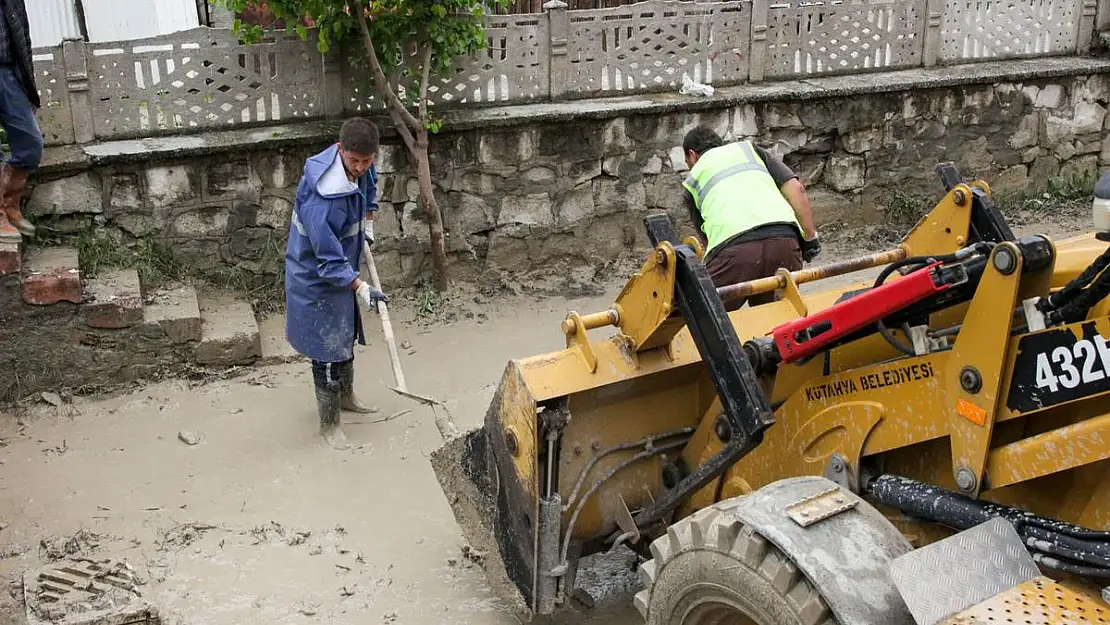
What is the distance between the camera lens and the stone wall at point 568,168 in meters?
6.60

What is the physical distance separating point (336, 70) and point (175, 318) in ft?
6.48

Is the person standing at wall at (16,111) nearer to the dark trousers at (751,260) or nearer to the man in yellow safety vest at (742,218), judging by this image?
the man in yellow safety vest at (742,218)

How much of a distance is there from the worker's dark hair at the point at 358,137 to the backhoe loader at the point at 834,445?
1711 mm

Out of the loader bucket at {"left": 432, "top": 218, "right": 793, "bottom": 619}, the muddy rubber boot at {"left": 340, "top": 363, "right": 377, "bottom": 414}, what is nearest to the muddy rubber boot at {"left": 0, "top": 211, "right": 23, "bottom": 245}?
the muddy rubber boot at {"left": 340, "top": 363, "right": 377, "bottom": 414}

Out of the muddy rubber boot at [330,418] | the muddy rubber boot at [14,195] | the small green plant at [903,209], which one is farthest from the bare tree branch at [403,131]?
the small green plant at [903,209]

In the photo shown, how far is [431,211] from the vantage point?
7164 millimetres

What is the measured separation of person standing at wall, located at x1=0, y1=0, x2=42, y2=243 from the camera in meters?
5.79

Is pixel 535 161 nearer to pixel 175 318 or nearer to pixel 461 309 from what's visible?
pixel 461 309

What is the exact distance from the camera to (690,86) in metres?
7.88

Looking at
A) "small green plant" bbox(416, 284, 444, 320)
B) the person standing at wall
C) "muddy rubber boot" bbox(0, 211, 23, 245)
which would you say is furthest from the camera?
"small green plant" bbox(416, 284, 444, 320)

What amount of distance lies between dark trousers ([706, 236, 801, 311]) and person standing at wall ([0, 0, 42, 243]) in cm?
385

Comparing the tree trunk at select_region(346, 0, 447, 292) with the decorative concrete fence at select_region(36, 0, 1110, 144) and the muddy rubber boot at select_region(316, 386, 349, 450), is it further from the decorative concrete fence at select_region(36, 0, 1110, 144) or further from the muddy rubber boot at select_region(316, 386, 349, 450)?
the muddy rubber boot at select_region(316, 386, 349, 450)

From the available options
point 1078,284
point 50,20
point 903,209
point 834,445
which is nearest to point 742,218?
point 834,445

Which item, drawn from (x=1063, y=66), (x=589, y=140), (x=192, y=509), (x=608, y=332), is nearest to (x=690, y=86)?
(x=589, y=140)
